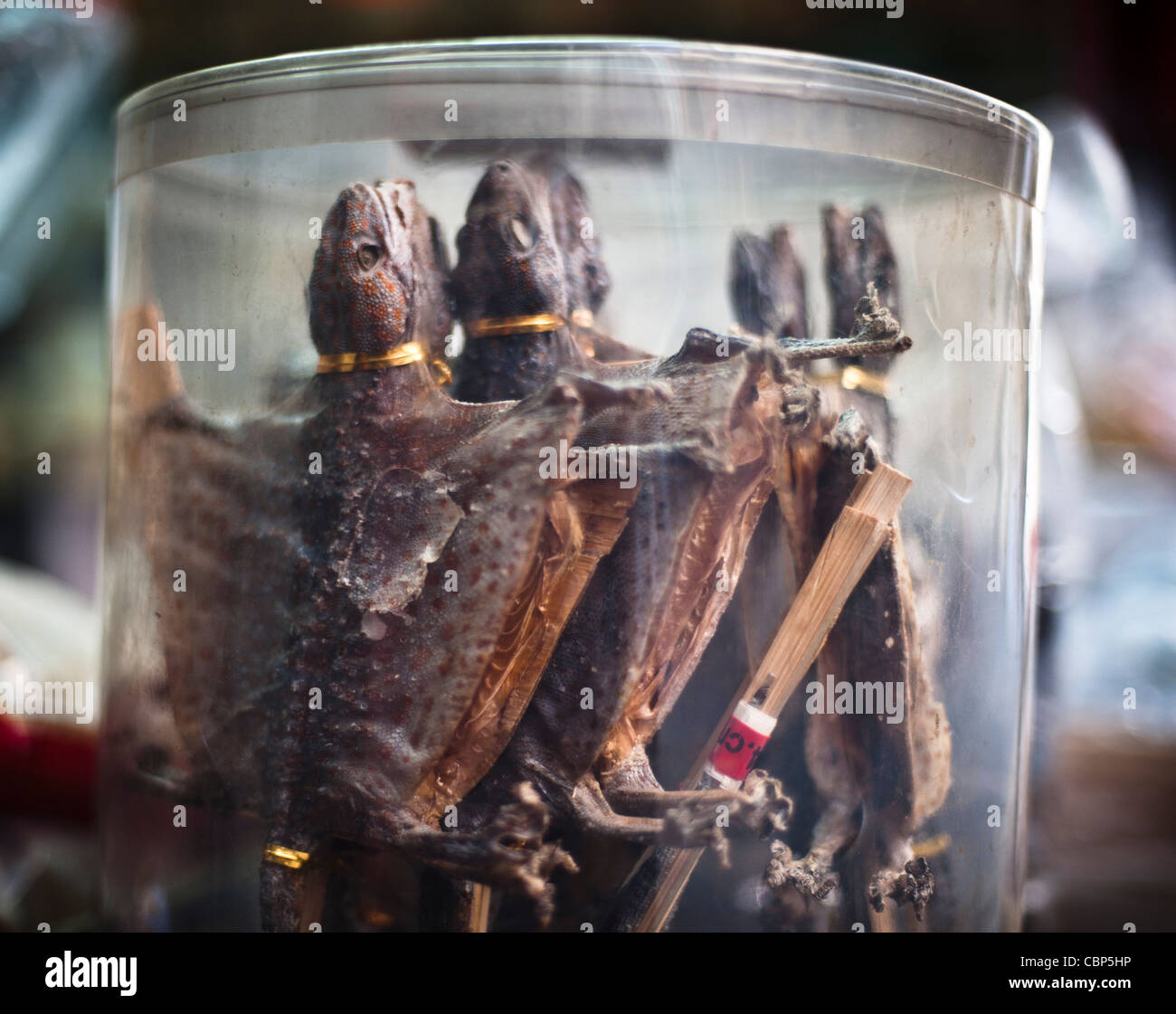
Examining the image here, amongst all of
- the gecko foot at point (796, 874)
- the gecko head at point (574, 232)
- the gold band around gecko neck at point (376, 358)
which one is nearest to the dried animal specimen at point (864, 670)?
the gecko foot at point (796, 874)

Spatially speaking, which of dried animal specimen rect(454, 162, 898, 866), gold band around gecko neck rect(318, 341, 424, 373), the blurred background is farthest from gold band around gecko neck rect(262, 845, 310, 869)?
the blurred background

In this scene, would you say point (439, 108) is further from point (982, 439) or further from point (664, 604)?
point (982, 439)

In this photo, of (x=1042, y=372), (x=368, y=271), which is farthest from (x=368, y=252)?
(x=1042, y=372)

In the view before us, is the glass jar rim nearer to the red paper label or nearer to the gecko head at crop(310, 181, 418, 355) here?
the gecko head at crop(310, 181, 418, 355)

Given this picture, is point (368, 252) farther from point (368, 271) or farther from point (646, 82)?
point (646, 82)

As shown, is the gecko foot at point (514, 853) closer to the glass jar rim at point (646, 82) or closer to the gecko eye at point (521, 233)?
the gecko eye at point (521, 233)
